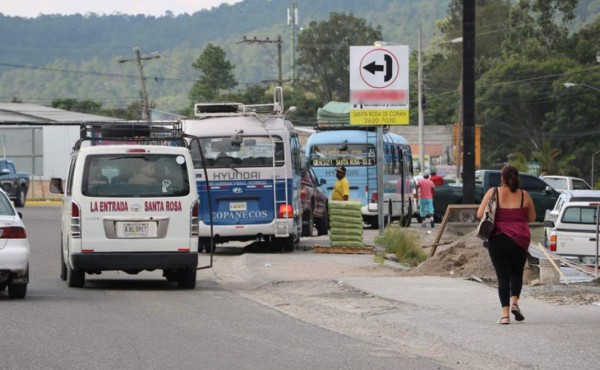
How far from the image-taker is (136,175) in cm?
1755

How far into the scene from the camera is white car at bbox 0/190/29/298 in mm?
15461

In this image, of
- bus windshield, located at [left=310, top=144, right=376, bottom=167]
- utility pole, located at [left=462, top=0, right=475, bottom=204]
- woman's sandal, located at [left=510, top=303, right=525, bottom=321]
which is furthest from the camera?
bus windshield, located at [left=310, top=144, right=376, bottom=167]

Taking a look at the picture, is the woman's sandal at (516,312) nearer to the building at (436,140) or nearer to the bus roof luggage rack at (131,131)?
the bus roof luggage rack at (131,131)

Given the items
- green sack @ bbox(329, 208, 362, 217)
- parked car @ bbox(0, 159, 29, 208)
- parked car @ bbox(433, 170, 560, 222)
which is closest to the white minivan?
green sack @ bbox(329, 208, 362, 217)

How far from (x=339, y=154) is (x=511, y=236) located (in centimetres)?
2501

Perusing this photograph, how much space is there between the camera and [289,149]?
988 inches

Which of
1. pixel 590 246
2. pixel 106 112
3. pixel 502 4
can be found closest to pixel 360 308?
pixel 590 246

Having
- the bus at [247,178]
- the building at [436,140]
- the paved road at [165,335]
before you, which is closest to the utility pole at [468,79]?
the bus at [247,178]

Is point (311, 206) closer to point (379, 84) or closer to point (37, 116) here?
point (379, 84)

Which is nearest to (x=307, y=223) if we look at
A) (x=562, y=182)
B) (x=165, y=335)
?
(x=165, y=335)

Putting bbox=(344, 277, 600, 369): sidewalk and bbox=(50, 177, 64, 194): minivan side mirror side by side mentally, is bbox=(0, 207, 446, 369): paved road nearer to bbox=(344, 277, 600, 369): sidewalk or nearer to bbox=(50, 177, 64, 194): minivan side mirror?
bbox=(344, 277, 600, 369): sidewalk

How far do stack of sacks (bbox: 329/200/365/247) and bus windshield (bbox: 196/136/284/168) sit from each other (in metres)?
1.52

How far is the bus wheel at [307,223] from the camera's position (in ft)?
98.2

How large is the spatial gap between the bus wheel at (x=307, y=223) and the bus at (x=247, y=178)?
4445 mm
